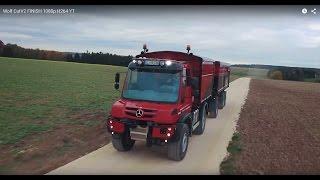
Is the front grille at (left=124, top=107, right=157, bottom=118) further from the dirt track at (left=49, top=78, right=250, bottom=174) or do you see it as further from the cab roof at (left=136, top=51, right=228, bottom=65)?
the cab roof at (left=136, top=51, right=228, bottom=65)

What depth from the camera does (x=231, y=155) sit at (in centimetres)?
1119

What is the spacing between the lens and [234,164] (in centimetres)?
1014

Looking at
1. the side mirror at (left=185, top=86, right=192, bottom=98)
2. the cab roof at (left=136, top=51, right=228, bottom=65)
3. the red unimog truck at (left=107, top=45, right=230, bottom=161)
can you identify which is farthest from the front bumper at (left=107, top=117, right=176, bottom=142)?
the cab roof at (left=136, top=51, right=228, bottom=65)

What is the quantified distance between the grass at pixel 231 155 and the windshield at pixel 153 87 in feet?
7.27

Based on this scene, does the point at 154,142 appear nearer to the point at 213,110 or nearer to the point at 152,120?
the point at 152,120

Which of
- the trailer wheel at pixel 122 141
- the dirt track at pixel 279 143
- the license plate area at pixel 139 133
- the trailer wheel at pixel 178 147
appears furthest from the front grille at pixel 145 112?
the dirt track at pixel 279 143

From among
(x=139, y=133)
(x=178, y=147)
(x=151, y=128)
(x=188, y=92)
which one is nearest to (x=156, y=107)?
(x=151, y=128)

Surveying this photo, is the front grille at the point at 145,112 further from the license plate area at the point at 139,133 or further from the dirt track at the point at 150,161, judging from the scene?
the dirt track at the point at 150,161

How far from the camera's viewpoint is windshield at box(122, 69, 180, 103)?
10.9m

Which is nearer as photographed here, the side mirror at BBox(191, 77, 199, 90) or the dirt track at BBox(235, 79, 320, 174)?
the dirt track at BBox(235, 79, 320, 174)

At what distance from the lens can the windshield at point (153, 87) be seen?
1093cm

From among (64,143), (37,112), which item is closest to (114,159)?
(64,143)

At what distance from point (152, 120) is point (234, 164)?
8.03 ft

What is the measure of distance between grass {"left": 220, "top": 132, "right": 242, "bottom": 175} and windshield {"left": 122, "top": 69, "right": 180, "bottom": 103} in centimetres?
222
